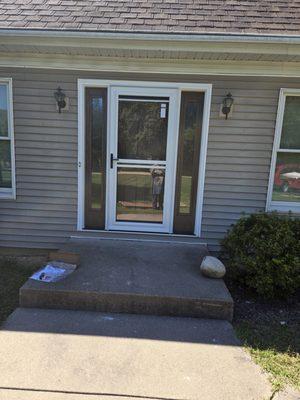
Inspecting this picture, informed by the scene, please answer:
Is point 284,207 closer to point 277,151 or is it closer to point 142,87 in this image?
point 277,151

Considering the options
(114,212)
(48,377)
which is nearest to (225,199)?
(114,212)

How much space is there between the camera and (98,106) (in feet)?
15.1

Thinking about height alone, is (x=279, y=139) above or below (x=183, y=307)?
above

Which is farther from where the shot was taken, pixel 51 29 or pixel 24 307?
Result: pixel 51 29

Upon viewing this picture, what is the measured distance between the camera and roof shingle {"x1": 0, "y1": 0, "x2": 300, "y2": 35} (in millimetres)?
3982

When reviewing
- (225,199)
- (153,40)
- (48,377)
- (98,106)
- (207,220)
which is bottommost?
(48,377)

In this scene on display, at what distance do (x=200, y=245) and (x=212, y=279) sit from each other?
0.99 meters

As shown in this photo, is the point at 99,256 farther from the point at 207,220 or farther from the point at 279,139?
the point at 279,139

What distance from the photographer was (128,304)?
3.42 m

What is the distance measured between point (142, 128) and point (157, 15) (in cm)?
135

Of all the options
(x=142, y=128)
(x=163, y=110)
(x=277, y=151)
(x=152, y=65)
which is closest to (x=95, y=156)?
(x=142, y=128)

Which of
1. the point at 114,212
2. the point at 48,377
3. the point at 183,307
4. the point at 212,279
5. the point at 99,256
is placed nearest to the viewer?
the point at 48,377

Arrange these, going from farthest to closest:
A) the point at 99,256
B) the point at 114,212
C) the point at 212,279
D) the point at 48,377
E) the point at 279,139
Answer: the point at 114,212, the point at 279,139, the point at 99,256, the point at 212,279, the point at 48,377

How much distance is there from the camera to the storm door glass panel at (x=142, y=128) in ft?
15.1
